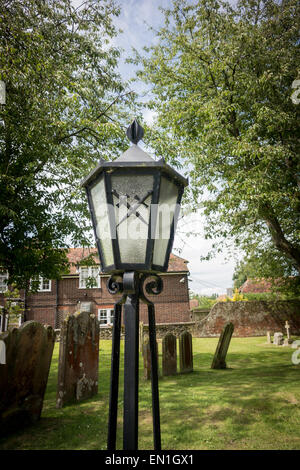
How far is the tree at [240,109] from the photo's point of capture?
10.5m

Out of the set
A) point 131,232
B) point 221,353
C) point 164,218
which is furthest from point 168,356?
point 131,232

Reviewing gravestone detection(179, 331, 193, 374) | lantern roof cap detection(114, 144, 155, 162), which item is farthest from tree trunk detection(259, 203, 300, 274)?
lantern roof cap detection(114, 144, 155, 162)

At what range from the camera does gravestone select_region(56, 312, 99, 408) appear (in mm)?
5750

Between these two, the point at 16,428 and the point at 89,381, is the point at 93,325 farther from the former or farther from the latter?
the point at 16,428

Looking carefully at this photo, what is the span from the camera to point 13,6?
7.66m

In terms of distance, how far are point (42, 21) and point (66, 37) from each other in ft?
3.17

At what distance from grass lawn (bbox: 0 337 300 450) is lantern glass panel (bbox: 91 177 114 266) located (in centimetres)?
285

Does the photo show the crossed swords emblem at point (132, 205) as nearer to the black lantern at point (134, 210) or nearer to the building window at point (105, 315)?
the black lantern at point (134, 210)

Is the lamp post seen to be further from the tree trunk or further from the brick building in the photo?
the brick building

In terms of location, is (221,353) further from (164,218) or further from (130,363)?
(164,218)

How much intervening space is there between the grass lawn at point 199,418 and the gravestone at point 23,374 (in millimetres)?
213

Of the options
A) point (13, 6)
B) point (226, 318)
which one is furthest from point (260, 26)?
point (226, 318)

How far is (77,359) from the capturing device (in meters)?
6.07
